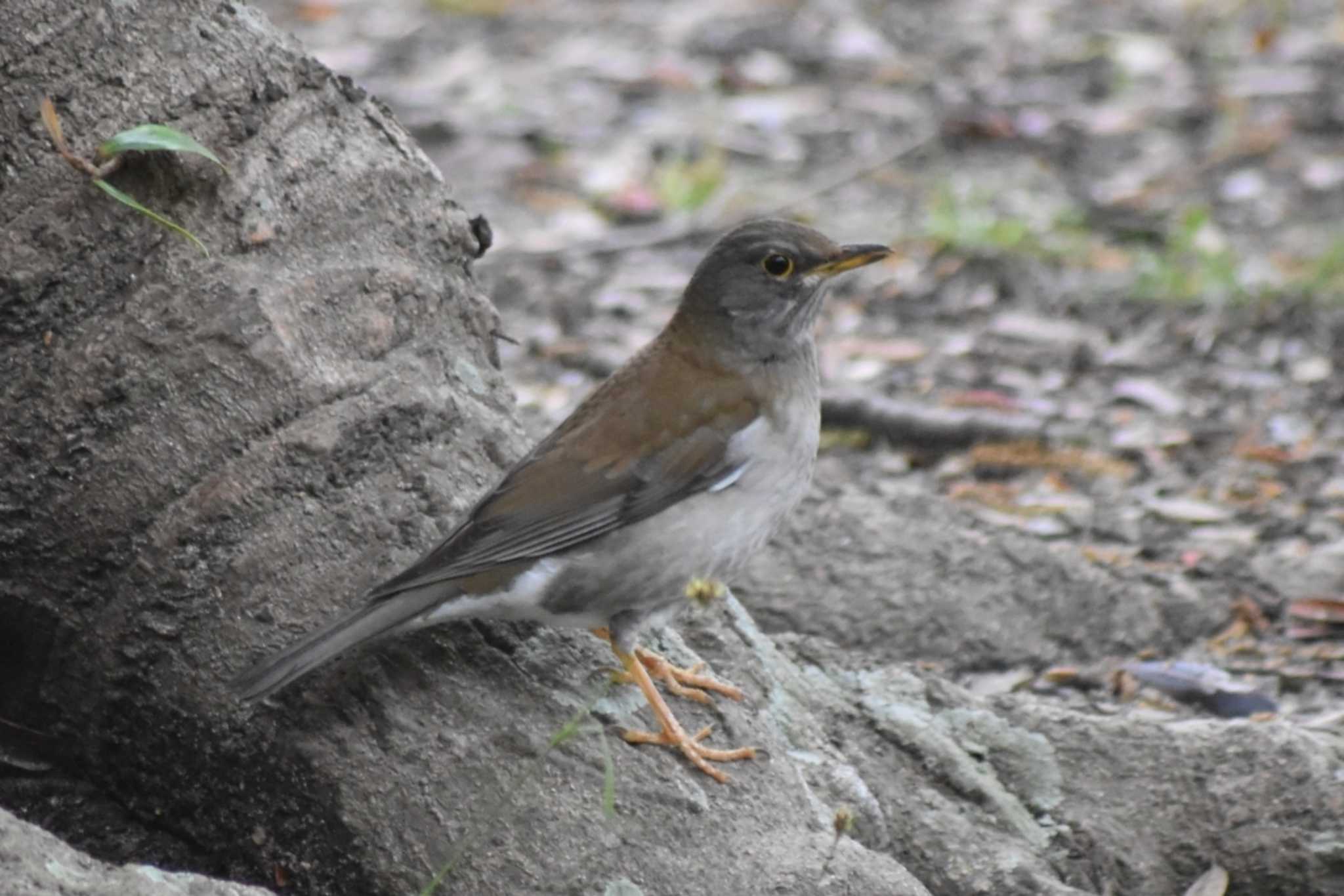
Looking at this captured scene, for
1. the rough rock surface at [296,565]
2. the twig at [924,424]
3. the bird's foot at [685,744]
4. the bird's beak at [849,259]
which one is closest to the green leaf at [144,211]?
the rough rock surface at [296,565]

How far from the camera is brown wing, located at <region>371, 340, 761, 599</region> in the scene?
4.29m

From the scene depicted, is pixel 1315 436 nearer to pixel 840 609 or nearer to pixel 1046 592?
pixel 1046 592

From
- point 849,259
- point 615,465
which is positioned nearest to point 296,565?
point 615,465

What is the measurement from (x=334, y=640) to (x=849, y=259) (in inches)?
75.1

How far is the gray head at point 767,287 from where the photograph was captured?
5039mm

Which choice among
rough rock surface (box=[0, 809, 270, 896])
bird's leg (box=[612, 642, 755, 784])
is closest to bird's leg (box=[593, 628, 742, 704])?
bird's leg (box=[612, 642, 755, 784])

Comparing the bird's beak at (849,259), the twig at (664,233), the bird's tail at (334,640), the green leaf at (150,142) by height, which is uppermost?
the twig at (664,233)

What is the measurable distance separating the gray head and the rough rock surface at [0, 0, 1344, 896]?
67 cm

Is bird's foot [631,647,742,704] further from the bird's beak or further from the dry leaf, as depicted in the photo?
the dry leaf

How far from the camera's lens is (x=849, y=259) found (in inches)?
198

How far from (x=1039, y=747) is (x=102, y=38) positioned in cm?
312

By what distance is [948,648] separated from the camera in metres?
5.99

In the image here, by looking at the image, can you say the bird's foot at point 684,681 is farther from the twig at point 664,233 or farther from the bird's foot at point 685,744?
the twig at point 664,233

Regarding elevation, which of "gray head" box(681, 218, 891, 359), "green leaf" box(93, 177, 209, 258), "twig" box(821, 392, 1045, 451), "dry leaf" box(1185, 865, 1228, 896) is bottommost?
"green leaf" box(93, 177, 209, 258)
